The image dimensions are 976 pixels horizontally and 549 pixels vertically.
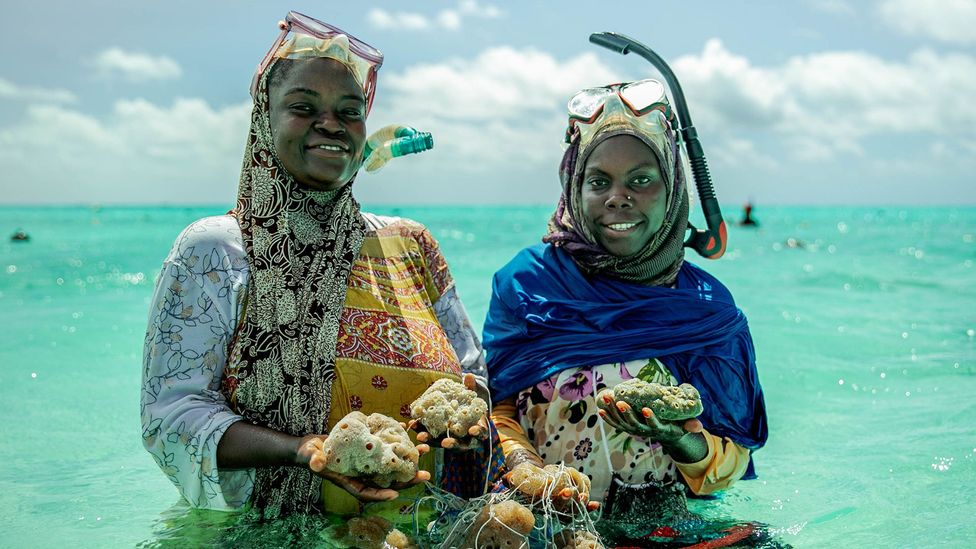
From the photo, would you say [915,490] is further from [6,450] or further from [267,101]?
[6,450]

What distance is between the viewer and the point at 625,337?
314 cm

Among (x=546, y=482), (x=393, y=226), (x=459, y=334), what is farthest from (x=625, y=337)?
(x=393, y=226)

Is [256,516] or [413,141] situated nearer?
[256,516]

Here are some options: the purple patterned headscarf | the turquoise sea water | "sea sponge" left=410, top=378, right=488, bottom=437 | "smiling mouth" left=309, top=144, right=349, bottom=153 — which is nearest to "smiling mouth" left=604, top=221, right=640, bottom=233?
the purple patterned headscarf

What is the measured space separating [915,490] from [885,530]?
73 centimetres

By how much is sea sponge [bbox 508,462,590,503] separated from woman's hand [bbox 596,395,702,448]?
26cm

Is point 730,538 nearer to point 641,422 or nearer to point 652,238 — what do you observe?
point 641,422

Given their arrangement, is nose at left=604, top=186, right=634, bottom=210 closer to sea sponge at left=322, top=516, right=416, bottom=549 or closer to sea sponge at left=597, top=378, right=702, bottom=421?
sea sponge at left=597, top=378, right=702, bottom=421

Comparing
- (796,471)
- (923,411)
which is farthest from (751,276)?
(796,471)

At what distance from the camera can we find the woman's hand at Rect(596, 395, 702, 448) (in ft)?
8.69

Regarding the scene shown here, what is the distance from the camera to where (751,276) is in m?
18.2

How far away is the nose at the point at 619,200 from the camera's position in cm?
311

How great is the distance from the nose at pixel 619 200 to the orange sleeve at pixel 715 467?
90cm

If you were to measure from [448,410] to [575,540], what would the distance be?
21.6 inches
